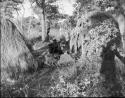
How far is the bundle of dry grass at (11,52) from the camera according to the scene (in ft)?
16.0

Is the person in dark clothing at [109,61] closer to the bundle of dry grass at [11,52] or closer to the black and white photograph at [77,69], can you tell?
the black and white photograph at [77,69]

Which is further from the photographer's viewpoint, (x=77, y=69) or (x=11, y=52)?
(x=77, y=69)

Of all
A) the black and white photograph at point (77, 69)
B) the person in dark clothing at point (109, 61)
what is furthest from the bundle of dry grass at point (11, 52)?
the person in dark clothing at point (109, 61)

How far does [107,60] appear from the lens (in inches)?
198

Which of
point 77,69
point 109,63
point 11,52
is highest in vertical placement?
point 11,52

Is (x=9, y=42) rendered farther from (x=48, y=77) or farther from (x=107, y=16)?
(x=107, y=16)

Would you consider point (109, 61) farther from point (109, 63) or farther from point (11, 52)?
point (11, 52)

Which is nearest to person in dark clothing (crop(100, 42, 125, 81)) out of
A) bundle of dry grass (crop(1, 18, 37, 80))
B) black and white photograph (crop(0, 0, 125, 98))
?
black and white photograph (crop(0, 0, 125, 98))

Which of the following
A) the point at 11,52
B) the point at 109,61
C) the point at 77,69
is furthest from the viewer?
the point at 77,69

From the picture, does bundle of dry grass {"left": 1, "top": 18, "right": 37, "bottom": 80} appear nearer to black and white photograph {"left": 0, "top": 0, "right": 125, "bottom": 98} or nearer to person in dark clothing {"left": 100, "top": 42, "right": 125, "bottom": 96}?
black and white photograph {"left": 0, "top": 0, "right": 125, "bottom": 98}

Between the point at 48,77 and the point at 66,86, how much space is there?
104 cm

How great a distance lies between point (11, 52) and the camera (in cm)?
495

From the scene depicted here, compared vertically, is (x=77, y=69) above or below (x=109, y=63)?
below

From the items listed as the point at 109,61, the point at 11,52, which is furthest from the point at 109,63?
the point at 11,52
